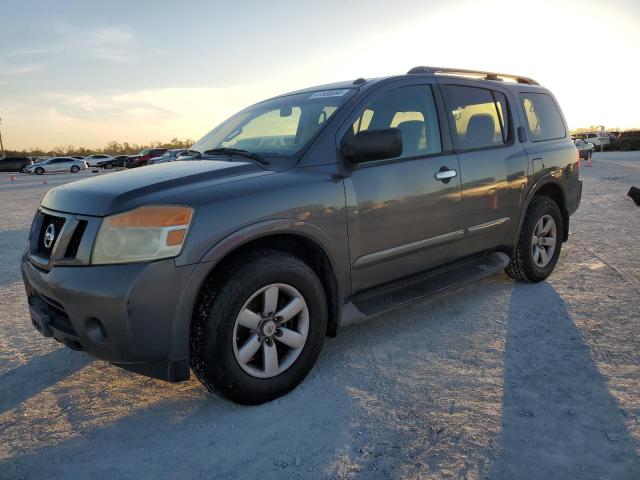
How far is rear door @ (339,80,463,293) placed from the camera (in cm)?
311

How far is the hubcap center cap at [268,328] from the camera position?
8.81 ft

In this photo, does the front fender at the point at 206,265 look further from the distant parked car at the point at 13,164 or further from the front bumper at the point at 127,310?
the distant parked car at the point at 13,164

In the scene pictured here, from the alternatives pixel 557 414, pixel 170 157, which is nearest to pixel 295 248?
pixel 557 414

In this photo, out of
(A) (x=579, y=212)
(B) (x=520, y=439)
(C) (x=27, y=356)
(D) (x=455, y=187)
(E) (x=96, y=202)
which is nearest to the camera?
(B) (x=520, y=439)

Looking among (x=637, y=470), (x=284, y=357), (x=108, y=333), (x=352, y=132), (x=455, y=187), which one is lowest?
(x=637, y=470)

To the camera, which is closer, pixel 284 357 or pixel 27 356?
pixel 284 357

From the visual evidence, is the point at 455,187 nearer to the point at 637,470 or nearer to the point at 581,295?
the point at 581,295

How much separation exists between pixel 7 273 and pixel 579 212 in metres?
8.72

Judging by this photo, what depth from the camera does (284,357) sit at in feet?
9.31

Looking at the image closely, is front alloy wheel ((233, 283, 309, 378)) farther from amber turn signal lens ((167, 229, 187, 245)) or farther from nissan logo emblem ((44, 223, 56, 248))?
nissan logo emblem ((44, 223, 56, 248))

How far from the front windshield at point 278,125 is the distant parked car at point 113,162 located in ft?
142

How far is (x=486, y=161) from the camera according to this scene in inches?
156

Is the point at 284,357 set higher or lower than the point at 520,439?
higher

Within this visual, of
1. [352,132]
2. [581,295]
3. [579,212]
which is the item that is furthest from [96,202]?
[579,212]
